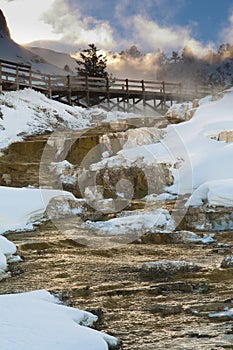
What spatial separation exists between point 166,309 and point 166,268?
1.71 m

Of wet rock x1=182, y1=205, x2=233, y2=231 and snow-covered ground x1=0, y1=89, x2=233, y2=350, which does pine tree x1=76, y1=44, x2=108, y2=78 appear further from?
wet rock x1=182, y1=205, x2=233, y2=231

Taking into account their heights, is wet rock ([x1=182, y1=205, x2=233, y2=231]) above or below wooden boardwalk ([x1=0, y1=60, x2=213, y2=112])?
below

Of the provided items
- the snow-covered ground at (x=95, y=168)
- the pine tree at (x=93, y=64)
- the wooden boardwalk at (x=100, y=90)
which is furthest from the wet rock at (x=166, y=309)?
the pine tree at (x=93, y=64)

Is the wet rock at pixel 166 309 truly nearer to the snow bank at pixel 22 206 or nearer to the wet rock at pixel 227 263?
the wet rock at pixel 227 263

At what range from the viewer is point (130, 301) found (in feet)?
19.1

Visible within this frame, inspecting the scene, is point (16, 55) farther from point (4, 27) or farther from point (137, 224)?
point (137, 224)

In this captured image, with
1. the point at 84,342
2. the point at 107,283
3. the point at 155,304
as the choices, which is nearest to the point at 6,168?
the point at 107,283

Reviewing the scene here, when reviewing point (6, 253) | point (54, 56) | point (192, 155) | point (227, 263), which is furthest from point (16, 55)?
point (227, 263)

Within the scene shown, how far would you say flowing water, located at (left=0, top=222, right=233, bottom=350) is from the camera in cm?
475

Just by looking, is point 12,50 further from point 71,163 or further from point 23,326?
point 23,326

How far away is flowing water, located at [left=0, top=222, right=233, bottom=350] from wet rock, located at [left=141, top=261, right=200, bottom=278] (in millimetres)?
147

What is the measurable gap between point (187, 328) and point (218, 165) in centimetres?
1158

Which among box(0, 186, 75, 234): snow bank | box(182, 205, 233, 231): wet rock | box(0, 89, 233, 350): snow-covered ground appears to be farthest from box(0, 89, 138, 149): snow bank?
box(182, 205, 233, 231): wet rock

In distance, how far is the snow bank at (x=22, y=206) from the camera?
1089 centimetres
